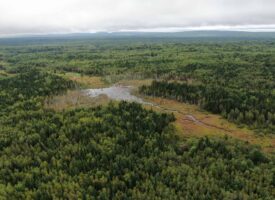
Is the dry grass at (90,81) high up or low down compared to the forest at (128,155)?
down

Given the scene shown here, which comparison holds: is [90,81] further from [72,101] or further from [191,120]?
[191,120]

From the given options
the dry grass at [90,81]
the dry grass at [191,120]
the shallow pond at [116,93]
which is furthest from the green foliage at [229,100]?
the dry grass at [90,81]

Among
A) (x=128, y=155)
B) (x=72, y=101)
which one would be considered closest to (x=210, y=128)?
(x=128, y=155)

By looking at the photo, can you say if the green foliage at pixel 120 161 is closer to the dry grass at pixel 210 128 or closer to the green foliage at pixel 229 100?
the dry grass at pixel 210 128

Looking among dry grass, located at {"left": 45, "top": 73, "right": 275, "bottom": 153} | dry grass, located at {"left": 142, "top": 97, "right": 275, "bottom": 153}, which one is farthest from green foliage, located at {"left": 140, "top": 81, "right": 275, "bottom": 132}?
dry grass, located at {"left": 142, "top": 97, "right": 275, "bottom": 153}

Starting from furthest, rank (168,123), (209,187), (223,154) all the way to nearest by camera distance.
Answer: (168,123), (223,154), (209,187)

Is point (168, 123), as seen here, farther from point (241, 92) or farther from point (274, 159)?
point (241, 92)

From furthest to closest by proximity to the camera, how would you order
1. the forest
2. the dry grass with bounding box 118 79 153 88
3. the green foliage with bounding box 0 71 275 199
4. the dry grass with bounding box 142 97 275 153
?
the dry grass with bounding box 118 79 153 88 < the dry grass with bounding box 142 97 275 153 < the forest < the green foliage with bounding box 0 71 275 199

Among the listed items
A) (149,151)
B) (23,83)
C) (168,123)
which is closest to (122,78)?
(23,83)

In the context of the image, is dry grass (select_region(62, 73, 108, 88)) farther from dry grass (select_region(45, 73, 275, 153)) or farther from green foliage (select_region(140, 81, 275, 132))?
green foliage (select_region(140, 81, 275, 132))
